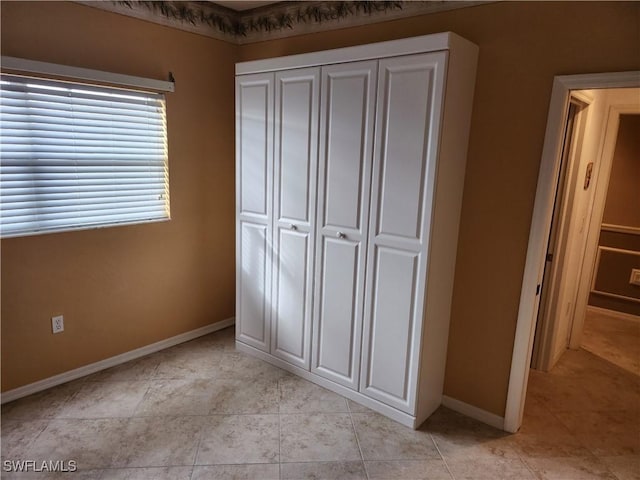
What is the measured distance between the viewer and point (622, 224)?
14.2 feet

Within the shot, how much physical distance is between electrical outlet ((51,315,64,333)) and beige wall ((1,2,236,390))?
0.03 meters

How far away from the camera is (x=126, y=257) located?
302 cm

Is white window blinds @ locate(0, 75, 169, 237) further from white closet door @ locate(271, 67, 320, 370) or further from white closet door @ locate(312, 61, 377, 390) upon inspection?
white closet door @ locate(312, 61, 377, 390)

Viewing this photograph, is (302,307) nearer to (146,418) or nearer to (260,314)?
(260,314)

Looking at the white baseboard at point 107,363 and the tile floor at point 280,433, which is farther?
the white baseboard at point 107,363

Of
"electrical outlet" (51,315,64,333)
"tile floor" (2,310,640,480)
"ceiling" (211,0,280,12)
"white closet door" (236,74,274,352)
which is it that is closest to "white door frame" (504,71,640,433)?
"tile floor" (2,310,640,480)

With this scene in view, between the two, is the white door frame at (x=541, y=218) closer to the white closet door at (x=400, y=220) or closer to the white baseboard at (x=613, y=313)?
the white closet door at (x=400, y=220)

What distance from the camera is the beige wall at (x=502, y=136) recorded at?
6.59 ft

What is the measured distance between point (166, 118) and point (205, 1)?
0.94 meters

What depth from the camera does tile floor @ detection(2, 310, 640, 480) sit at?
2123 millimetres

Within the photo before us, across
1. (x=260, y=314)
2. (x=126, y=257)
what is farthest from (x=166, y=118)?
(x=260, y=314)

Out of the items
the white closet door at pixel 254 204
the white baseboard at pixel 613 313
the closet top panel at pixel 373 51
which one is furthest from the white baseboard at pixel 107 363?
the white baseboard at pixel 613 313

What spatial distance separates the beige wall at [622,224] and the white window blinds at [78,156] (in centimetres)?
433

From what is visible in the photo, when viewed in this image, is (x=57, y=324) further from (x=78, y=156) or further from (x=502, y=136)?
(x=502, y=136)
